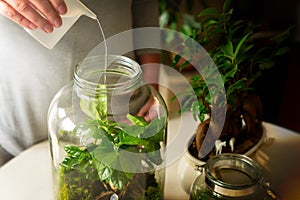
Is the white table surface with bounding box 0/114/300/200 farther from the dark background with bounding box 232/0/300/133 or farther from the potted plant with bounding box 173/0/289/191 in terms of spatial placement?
the dark background with bounding box 232/0/300/133

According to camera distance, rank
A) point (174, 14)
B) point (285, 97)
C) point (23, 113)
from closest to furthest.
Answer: point (23, 113), point (174, 14), point (285, 97)

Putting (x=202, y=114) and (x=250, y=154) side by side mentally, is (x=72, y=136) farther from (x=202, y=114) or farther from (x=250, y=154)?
(x=250, y=154)

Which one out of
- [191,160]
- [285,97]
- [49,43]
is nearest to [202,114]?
[191,160]

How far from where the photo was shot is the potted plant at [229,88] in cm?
100

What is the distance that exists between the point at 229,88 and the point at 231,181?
0.20 metres

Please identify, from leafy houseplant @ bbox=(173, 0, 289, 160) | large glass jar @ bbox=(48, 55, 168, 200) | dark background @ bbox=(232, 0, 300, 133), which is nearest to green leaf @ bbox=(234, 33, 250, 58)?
leafy houseplant @ bbox=(173, 0, 289, 160)

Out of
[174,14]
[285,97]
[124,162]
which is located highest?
[124,162]

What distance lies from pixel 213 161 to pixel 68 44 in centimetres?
45

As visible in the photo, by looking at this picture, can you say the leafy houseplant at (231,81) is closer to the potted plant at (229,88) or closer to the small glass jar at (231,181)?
the potted plant at (229,88)

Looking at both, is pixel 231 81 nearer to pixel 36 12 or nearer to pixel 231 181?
pixel 231 181

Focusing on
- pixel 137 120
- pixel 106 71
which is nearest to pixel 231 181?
pixel 137 120

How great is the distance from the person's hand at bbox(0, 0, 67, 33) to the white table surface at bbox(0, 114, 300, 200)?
33 cm

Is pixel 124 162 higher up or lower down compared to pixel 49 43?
lower down

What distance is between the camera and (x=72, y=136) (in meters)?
0.94
